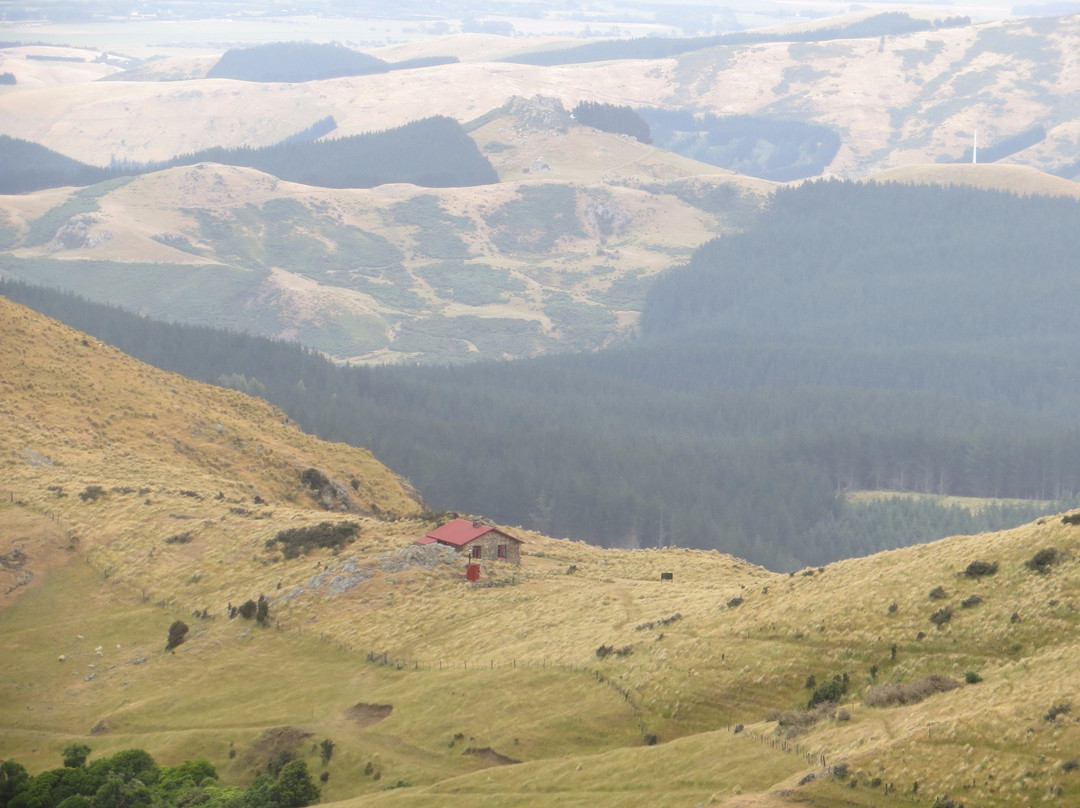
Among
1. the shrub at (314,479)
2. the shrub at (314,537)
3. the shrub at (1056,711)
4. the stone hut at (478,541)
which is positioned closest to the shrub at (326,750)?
the stone hut at (478,541)

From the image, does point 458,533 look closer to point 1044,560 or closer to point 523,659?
point 523,659

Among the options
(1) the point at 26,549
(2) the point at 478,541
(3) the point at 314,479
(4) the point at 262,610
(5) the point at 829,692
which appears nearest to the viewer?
(5) the point at 829,692

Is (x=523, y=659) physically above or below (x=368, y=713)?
above

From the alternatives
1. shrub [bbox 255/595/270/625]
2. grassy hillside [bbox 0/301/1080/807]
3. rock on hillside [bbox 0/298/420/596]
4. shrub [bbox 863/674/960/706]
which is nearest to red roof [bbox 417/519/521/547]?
grassy hillside [bbox 0/301/1080/807]

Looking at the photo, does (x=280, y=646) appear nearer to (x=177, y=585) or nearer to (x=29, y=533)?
(x=177, y=585)

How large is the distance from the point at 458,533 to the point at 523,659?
25.4 meters

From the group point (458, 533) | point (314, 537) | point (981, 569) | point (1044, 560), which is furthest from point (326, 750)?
point (1044, 560)

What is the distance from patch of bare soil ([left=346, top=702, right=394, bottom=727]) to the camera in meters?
75.4

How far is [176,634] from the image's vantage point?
91812mm

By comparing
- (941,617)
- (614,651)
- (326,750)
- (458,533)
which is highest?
(941,617)

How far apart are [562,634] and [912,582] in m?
20.5

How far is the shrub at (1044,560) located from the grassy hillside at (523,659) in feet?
0.42

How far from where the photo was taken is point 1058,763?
5197cm

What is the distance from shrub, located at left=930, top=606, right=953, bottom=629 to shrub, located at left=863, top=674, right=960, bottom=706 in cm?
538
